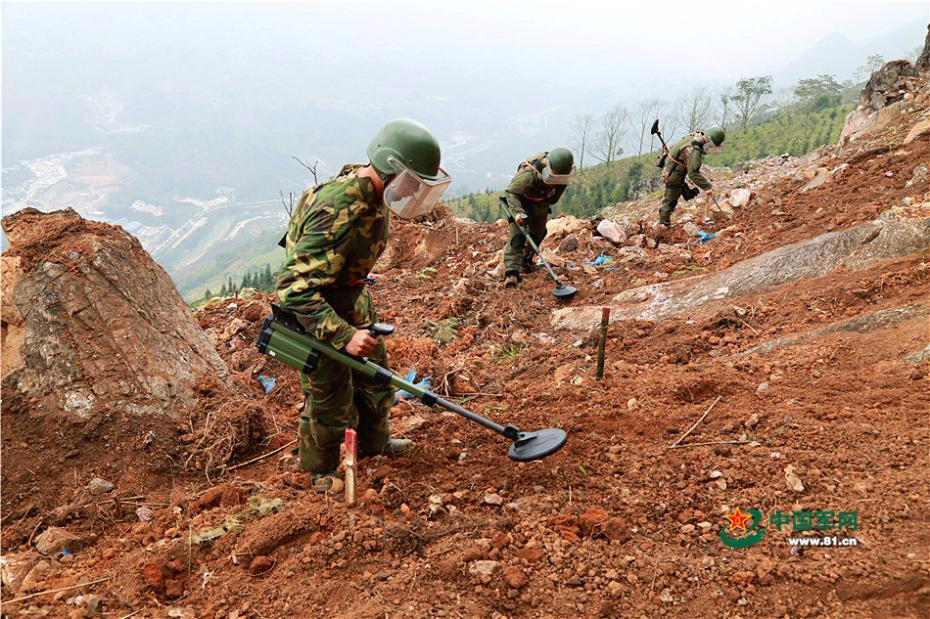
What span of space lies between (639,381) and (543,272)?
353cm

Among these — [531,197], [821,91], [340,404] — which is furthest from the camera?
[821,91]

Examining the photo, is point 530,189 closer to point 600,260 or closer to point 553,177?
point 553,177

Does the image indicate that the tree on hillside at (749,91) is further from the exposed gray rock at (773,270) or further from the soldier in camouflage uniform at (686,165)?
the exposed gray rock at (773,270)

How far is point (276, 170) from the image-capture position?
618 ft

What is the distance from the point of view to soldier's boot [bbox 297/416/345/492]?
2777mm

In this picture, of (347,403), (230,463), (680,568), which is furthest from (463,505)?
(230,463)

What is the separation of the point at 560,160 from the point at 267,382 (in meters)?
4.06

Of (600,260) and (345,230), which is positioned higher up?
(345,230)

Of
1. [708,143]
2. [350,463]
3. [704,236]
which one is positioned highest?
[708,143]

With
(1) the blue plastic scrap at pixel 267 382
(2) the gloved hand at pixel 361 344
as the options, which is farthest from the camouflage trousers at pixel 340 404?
(1) the blue plastic scrap at pixel 267 382

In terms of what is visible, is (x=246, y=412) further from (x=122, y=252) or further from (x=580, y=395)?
(x=580, y=395)

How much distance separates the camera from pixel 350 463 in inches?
93.6

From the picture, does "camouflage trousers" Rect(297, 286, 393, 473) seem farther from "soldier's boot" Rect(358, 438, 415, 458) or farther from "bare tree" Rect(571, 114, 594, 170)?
"bare tree" Rect(571, 114, 594, 170)

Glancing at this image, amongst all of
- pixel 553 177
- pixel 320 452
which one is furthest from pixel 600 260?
pixel 320 452
